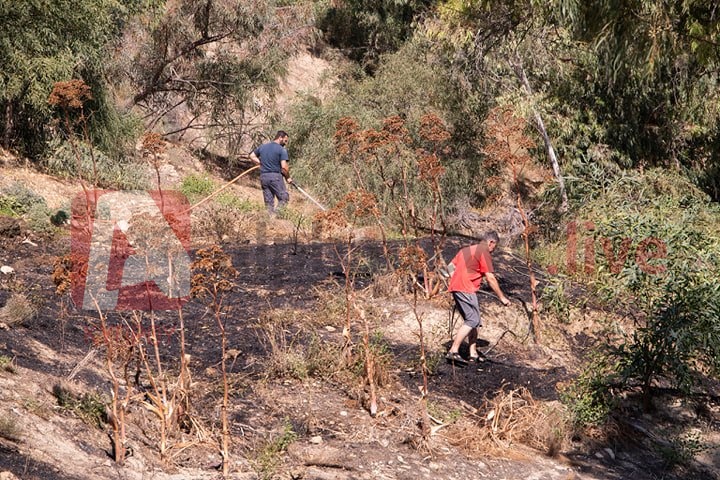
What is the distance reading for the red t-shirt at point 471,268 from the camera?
9000 millimetres

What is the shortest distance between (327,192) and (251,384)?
9.80m

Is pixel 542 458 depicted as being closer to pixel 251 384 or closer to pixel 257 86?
pixel 251 384

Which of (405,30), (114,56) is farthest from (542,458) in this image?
(405,30)

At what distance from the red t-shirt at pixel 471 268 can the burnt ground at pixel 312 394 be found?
710 millimetres

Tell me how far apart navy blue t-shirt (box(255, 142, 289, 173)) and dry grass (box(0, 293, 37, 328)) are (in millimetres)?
5740

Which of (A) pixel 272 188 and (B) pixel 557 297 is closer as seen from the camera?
(B) pixel 557 297

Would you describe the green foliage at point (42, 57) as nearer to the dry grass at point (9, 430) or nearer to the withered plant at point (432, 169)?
the withered plant at point (432, 169)

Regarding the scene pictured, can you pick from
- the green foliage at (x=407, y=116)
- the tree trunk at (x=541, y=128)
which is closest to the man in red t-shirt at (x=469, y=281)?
the tree trunk at (x=541, y=128)

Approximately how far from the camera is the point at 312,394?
802cm

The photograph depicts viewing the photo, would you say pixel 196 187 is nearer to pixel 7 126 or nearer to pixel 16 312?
pixel 7 126

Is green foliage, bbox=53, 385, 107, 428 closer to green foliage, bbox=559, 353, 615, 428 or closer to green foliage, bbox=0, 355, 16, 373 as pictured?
green foliage, bbox=0, 355, 16, 373

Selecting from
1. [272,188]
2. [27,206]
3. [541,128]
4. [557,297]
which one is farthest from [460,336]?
[541,128]

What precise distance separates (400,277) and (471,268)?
4.95 ft

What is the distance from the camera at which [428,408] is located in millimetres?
7898
